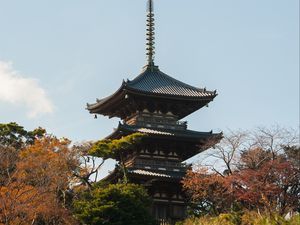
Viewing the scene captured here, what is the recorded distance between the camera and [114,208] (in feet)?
124

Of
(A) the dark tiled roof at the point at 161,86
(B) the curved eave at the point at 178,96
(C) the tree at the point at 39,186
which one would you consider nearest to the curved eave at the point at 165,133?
(B) the curved eave at the point at 178,96

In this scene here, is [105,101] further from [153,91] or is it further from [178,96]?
[178,96]

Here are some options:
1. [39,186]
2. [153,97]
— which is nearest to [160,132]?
[153,97]

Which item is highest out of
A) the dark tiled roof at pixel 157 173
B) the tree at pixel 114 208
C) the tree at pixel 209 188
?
the dark tiled roof at pixel 157 173

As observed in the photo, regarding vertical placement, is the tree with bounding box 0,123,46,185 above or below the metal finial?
below

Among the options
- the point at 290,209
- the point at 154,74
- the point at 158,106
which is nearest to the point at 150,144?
the point at 158,106

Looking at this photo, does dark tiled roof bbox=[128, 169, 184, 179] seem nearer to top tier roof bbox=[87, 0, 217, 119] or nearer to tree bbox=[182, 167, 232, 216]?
tree bbox=[182, 167, 232, 216]

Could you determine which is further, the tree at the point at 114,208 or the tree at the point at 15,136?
the tree at the point at 15,136

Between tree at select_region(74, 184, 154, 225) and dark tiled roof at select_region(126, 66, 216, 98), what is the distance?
31.6 ft

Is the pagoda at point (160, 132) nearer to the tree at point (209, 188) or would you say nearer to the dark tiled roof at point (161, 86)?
the dark tiled roof at point (161, 86)

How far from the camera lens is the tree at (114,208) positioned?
124 feet

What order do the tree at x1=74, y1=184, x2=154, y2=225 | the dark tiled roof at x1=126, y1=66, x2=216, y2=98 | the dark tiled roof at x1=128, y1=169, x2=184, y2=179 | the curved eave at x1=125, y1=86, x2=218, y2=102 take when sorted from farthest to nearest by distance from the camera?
the dark tiled roof at x1=126, y1=66, x2=216, y2=98, the curved eave at x1=125, y1=86, x2=218, y2=102, the dark tiled roof at x1=128, y1=169, x2=184, y2=179, the tree at x1=74, y1=184, x2=154, y2=225

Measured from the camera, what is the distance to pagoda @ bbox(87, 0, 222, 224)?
1750 inches

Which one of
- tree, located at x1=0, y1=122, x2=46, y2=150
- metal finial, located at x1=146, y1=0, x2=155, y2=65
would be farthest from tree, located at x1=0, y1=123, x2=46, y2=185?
metal finial, located at x1=146, y1=0, x2=155, y2=65
